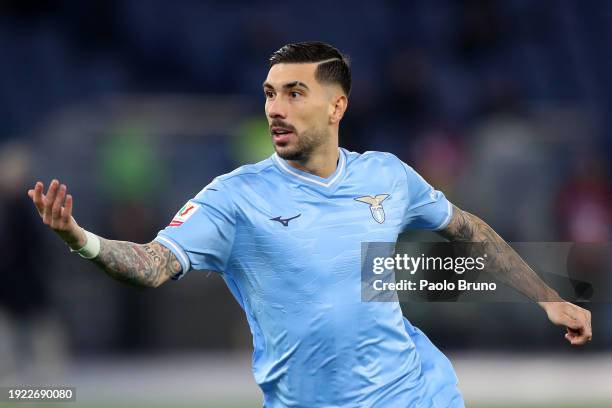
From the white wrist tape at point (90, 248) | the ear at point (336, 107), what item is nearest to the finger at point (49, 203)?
the white wrist tape at point (90, 248)

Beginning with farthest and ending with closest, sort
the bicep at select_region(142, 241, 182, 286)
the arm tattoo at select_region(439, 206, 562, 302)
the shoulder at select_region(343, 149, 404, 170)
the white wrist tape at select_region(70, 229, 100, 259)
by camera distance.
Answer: the arm tattoo at select_region(439, 206, 562, 302)
the shoulder at select_region(343, 149, 404, 170)
the bicep at select_region(142, 241, 182, 286)
the white wrist tape at select_region(70, 229, 100, 259)

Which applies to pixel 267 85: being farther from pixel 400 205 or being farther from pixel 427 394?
pixel 427 394

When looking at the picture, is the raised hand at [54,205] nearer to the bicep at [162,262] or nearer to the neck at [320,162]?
the bicep at [162,262]

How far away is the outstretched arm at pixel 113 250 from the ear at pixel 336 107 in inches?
44.0

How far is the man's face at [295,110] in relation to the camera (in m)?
5.46

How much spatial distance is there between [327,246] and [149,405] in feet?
19.6

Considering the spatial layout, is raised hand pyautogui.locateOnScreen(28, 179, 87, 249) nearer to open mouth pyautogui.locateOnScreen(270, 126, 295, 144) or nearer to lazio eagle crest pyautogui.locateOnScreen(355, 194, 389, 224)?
open mouth pyautogui.locateOnScreen(270, 126, 295, 144)

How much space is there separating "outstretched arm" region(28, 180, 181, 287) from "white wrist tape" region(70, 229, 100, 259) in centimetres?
2

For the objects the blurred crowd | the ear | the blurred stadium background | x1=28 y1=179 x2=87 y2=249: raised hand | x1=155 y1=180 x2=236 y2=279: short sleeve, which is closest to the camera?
x1=28 y1=179 x2=87 y2=249: raised hand

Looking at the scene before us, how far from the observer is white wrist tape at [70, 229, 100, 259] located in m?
4.64

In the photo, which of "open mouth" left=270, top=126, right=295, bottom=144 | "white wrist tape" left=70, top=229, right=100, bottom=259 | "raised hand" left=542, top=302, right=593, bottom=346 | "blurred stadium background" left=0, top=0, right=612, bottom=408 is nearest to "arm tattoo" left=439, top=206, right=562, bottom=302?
"raised hand" left=542, top=302, right=593, bottom=346

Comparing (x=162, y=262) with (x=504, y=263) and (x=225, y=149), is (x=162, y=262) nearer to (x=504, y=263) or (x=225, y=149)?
(x=504, y=263)

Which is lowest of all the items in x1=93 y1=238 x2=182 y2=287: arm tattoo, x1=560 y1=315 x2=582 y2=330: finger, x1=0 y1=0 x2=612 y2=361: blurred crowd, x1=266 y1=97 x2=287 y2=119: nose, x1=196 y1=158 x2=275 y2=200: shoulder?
x1=560 y1=315 x2=582 y2=330: finger

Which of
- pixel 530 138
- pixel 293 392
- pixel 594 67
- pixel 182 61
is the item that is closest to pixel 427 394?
pixel 293 392
